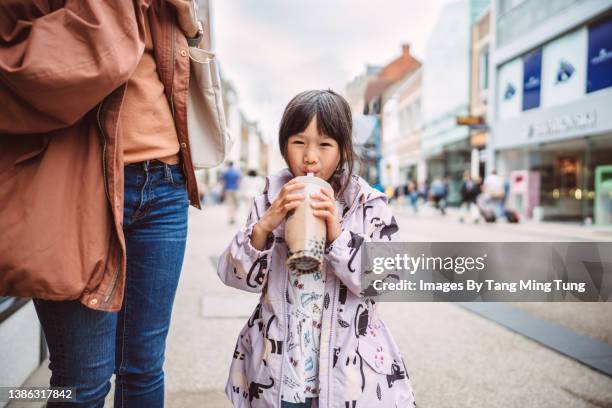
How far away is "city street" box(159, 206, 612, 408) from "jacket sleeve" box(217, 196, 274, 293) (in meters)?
1.21

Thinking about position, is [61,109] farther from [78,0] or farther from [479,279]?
[479,279]

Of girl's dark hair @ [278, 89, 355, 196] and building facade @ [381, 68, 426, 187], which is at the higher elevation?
building facade @ [381, 68, 426, 187]

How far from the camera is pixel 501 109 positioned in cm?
1645

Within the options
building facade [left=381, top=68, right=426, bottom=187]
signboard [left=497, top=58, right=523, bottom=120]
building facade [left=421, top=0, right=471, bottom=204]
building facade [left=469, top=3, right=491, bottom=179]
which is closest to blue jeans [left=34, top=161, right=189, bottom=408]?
signboard [left=497, top=58, right=523, bottom=120]

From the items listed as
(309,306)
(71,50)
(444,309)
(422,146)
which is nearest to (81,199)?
(71,50)

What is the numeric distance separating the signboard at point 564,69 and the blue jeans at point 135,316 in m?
7.68

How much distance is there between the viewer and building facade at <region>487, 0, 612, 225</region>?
10219mm

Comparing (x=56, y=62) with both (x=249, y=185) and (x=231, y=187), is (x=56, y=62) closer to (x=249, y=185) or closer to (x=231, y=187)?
(x=231, y=187)

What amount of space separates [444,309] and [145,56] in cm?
345

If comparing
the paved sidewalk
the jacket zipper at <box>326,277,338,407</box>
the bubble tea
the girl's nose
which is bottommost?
the paved sidewalk

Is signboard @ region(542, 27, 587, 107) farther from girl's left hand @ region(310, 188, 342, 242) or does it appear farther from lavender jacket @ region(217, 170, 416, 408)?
girl's left hand @ region(310, 188, 342, 242)

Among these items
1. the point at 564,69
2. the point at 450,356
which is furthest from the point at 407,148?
the point at 450,356

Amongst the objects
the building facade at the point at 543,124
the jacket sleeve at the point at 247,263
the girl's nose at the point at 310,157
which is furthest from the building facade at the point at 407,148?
the jacket sleeve at the point at 247,263

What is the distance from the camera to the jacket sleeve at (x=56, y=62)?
0.93 m
